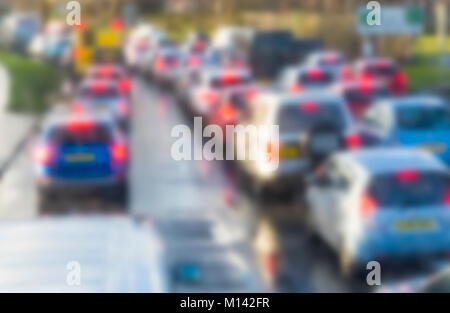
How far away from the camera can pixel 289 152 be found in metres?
14.8

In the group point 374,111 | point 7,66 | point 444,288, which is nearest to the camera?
point 444,288

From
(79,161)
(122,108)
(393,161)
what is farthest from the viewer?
(122,108)

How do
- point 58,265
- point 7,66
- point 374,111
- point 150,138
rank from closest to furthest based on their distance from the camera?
point 58,265, point 374,111, point 150,138, point 7,66

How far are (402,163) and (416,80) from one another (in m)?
22.9

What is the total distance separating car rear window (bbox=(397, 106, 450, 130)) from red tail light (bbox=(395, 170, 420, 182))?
561 centimetres

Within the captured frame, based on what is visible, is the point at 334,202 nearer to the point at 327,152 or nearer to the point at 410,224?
the point at 410,224

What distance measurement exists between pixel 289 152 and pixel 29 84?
1318 centimetres

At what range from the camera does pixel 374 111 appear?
17.2m

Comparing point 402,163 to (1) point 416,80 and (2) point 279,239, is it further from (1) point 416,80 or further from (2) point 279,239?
(1) point 416,80

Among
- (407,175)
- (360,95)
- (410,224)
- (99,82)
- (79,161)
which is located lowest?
(410,224)

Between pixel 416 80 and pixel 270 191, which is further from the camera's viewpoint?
pixel 416 80

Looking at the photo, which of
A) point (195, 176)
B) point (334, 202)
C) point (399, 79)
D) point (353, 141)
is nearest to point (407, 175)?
point (334, 202)

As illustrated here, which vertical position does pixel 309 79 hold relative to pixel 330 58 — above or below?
below
